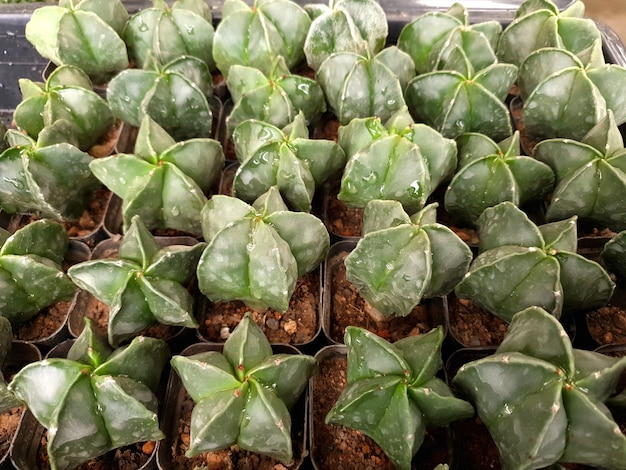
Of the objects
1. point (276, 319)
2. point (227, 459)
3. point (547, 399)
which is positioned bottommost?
point (227, 459)

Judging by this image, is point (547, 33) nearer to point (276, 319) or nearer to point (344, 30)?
point (344, 30)

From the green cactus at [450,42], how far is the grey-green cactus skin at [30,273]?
1130 millimetres

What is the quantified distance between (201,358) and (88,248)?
0.55 metres

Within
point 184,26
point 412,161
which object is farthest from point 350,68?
point 184,26

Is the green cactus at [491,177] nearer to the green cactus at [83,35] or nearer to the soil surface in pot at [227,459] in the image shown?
the soil surface in pot at [227,459]

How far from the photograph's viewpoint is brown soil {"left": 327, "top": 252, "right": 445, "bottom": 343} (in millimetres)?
1250

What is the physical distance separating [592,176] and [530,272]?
1.10ft

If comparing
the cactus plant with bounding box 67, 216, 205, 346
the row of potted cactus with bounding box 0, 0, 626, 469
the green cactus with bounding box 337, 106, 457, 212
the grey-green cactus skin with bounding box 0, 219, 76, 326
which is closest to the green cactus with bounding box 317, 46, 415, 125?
the row of potted cactus with bounding box 0, 0, 626, 469

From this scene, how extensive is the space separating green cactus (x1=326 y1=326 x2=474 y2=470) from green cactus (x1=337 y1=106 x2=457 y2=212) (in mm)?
362

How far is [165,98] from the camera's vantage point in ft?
4.59

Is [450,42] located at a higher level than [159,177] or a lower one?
higher

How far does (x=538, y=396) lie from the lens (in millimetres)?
865

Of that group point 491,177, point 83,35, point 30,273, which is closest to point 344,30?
point 491,177

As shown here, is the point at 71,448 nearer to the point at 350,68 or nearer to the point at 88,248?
the point at 88,248
